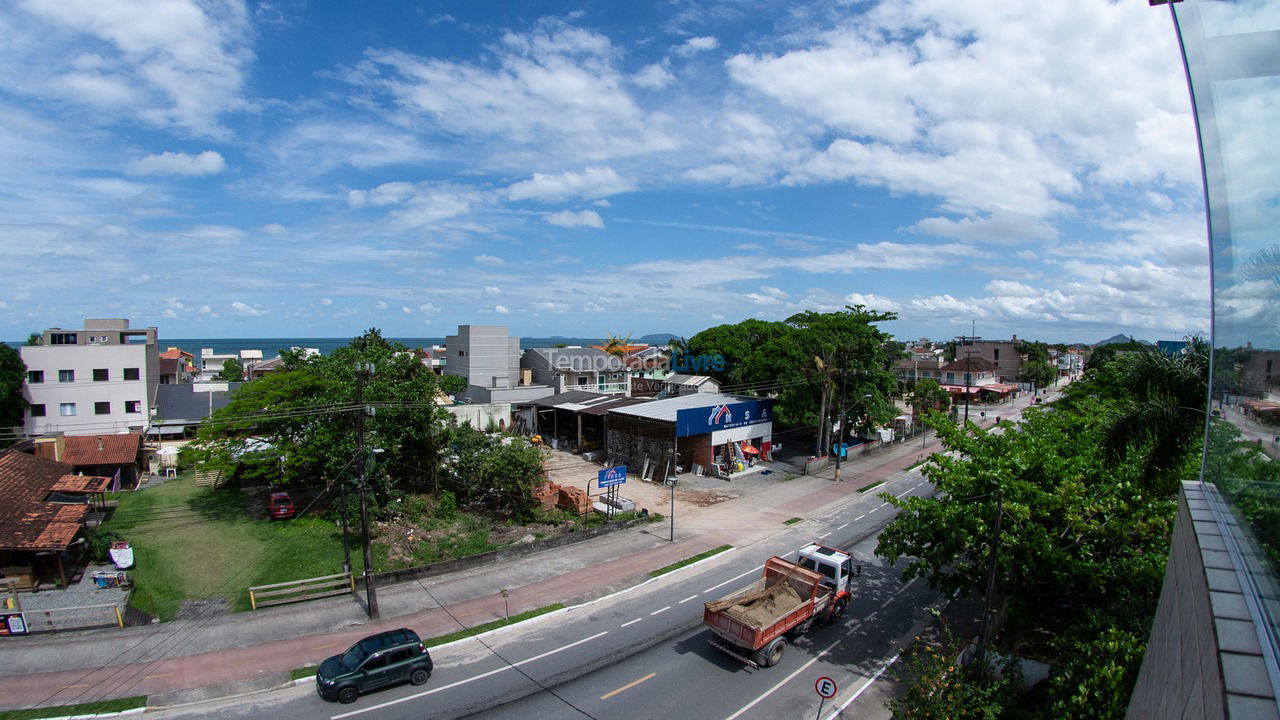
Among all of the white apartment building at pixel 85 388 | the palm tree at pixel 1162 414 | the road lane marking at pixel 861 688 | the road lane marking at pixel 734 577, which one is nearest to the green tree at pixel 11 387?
the white apartment building at pixel 85 388

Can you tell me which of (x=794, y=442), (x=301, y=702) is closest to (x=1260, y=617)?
(x=301, y=702)

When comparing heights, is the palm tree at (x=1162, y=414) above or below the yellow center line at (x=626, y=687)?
above

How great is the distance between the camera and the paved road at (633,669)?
14.5 m

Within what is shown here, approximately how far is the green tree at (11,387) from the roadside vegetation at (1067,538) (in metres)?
50.0

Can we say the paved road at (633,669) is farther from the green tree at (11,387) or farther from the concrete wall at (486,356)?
the concrete wall at (486,356)

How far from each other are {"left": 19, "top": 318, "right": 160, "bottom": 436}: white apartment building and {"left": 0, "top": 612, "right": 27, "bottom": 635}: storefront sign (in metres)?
29.6

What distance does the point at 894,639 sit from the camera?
59.3 ft

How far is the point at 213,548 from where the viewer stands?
81.8 ft

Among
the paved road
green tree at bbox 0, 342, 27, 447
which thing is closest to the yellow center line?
the paved road

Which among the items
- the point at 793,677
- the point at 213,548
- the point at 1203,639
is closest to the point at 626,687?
the point at 793,677

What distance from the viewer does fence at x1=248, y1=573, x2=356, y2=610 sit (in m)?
20.1

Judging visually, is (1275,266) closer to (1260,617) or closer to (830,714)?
(1260,617)

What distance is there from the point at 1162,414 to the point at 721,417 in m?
26.8

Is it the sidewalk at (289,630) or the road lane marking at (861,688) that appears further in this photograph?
the sidewalk at (289,630)
